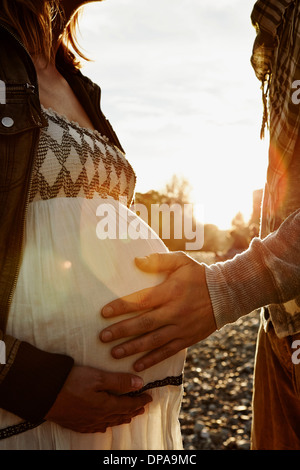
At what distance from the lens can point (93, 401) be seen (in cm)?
131

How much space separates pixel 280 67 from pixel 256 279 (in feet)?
3.02

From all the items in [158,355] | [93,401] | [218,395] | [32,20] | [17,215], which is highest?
[32,20]

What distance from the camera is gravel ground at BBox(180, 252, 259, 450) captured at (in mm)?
4277

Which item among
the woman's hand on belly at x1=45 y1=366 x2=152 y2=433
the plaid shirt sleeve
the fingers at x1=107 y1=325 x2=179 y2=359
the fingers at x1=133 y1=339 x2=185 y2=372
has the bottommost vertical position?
the woman's hand on belly at x1=45 y1=366 x2=152 y2=433


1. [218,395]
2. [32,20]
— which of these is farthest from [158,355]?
[218,395]

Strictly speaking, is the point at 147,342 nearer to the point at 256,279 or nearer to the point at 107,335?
the point at 107,335

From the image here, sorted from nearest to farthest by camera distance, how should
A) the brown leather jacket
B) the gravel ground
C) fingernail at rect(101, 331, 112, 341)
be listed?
the brown leather jacket
fingernail at rect(101, 331, 112, 341)
the gravel ground

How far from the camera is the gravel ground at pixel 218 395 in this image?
14.0ft

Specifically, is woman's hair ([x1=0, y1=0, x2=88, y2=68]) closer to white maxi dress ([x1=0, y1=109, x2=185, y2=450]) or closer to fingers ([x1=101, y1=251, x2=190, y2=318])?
white maxi dress ([x1=0, y1=109, x2=185, y2=450])

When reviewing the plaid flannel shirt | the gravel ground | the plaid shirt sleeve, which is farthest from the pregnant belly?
the gravel ground

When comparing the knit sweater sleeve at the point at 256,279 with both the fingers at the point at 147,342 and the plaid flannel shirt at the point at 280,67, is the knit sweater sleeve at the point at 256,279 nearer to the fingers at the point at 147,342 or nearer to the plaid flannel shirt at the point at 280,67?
the fingers at the point at 147,342

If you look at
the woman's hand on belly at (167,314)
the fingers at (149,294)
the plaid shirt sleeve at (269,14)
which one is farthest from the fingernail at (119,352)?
the plaid shirt sleeve at (269,14)
